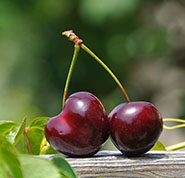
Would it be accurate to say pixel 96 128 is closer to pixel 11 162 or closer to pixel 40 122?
pixel 40 122

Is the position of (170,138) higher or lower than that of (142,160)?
lower

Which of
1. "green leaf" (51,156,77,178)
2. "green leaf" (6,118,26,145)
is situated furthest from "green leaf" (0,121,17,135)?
"green leaf" (51,156,77,178)

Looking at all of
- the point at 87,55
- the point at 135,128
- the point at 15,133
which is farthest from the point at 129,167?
the point at 87,55

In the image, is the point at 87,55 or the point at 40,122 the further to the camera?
the point at 87,55

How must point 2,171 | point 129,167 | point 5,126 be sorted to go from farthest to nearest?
1. point 5,126
2. point 129,167
3. point 2,171

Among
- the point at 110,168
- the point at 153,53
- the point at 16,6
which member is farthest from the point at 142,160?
the point at 16,6

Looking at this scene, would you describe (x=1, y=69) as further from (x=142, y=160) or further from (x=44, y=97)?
(x=142, y=160)
